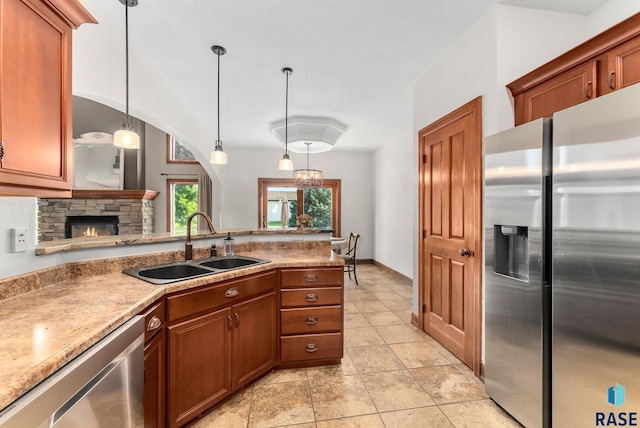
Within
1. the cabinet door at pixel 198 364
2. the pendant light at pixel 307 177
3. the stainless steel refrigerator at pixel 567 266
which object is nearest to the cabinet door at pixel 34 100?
the cabinet door at pixel 198 364

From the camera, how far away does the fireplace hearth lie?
5.87m

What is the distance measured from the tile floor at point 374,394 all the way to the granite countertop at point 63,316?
90 centimetres

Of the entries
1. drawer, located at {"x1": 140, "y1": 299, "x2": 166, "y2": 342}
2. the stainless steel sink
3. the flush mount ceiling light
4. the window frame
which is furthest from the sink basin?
the window frame

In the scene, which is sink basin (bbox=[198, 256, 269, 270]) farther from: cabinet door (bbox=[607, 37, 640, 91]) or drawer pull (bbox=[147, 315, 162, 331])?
cabinet door (bbox=[607, 37, 640, 91])

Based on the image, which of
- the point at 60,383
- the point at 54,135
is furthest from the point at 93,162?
the point at 60,383

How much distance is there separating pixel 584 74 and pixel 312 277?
2163 mm

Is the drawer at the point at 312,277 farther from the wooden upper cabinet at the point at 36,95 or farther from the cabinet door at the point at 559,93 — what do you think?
the cabinet door at the point at 559,93

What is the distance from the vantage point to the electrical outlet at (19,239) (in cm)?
147

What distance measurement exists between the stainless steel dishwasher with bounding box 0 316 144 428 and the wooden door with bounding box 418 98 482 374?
2286mm

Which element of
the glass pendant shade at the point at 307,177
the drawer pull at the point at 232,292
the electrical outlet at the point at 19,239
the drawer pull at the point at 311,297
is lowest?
the drawer pull at the point at 311,297

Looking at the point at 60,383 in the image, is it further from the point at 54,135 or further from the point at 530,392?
the point at 530,392

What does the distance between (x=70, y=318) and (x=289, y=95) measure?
3.27 meters

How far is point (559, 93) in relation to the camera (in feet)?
5.95

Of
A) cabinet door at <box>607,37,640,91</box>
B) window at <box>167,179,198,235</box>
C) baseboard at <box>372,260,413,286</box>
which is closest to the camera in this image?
cabinet door at <box>607,37,640,91</box>
